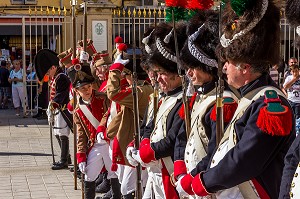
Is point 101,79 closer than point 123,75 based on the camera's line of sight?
No

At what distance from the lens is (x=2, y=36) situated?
82.5ft

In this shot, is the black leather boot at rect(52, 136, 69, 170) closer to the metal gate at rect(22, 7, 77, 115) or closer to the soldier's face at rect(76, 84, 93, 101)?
the soldier's face at rect(76, 84, 93, 101)

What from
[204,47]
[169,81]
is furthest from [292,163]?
[169,81]

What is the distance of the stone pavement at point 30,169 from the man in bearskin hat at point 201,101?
157 inches

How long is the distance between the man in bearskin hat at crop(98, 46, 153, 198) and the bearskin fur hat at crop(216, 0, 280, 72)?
3.05 m

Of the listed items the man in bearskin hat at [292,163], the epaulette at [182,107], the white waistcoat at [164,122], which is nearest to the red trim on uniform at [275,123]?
the man in bearskin hat at [292,163]

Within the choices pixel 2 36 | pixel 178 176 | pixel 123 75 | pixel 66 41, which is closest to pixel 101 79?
pixel 123 75

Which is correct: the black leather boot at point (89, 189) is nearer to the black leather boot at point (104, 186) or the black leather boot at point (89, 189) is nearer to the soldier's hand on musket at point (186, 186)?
the black leather boot at point (104, 186)

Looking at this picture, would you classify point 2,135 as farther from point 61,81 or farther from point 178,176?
point 178,176

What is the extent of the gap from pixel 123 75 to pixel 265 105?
350 centimetres

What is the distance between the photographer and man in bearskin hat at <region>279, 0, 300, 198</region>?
10.4ft

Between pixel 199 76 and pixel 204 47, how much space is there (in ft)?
0.63

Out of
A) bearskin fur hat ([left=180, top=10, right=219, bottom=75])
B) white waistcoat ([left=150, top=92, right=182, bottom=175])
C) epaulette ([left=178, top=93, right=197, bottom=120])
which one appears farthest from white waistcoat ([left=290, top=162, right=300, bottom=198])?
white waistcoat ([left=150, top=92, right=182, bottom=175])

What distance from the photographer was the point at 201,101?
4469 mm
